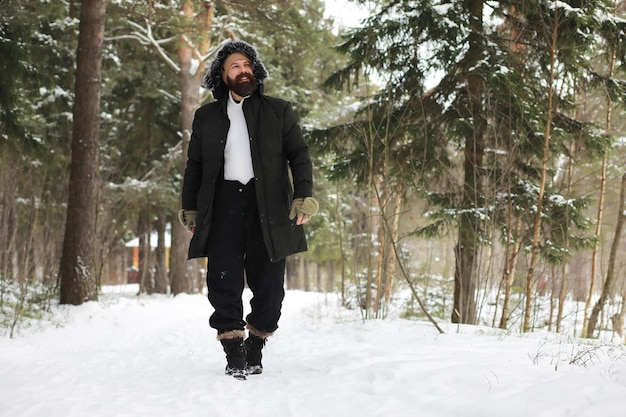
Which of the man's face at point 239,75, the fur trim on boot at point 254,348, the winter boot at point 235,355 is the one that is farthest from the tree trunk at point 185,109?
the winter boot at point 235,355

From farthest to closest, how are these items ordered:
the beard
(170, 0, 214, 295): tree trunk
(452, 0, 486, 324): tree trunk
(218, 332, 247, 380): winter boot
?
(170, 0, 214, 295): tree trunk
(452, 0, 486, 324): tree trunk
the beard
(218, 332, 247, 380): winter boot

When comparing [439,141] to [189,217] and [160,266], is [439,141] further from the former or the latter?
[160,266]

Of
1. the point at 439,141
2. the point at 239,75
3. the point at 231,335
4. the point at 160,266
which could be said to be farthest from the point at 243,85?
the point at 160,266

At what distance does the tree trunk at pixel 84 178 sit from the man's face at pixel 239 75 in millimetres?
4583

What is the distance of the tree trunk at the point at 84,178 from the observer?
7117mm

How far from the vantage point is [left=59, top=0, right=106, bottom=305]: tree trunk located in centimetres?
712

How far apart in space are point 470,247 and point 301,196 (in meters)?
4.15

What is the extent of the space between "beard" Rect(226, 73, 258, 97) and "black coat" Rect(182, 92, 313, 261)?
9cm

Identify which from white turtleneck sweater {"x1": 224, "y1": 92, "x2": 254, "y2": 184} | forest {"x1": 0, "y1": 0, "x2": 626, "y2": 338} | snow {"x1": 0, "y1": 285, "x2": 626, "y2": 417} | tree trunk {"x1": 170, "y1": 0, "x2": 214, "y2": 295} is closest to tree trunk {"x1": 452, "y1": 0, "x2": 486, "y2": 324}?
forest {"x1": 0, "y1": 0, "x2": 626, "y2": 338}

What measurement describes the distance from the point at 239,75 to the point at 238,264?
1.23 m

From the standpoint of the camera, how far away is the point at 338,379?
2848mm

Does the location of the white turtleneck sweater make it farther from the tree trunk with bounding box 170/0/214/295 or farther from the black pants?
the tree trunk with bounding box 170/0/214/295

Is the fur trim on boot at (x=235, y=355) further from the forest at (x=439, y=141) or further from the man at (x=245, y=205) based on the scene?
the forest at (x=439, y=141)

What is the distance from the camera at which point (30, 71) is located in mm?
7973
